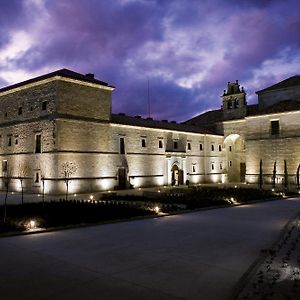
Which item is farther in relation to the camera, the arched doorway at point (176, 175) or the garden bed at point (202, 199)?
the arched doorway at point (176, 175)

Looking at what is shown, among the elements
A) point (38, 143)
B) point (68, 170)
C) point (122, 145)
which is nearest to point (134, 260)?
point (68, 170)

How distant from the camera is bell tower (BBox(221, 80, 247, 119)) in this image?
5006cm

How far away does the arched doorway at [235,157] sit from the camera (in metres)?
53.5

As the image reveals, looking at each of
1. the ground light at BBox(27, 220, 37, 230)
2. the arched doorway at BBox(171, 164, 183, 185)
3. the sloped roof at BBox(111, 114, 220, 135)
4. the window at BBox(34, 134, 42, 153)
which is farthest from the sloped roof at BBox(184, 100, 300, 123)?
the ground light at BBox(27, 220, 37, 230)

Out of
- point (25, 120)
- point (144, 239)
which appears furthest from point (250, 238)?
point (25, 120)

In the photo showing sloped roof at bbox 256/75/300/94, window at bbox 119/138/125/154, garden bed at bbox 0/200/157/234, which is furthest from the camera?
sloped roof at bbox 256/75/300/94

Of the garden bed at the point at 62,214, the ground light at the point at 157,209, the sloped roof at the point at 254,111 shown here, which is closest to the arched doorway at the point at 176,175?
the sloped roof at the point at 254,111

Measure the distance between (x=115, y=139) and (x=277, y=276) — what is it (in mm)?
30583

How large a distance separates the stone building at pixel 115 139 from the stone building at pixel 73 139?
96 millimetres

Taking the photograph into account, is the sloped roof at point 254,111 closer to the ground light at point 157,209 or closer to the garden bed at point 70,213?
the garden bed at point 70,213

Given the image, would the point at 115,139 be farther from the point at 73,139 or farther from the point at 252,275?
the point at 252,275

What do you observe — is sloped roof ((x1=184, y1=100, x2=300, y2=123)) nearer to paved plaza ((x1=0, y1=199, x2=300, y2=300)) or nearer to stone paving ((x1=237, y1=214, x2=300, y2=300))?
paved plaza ((x1=0, y1=199, x2=300, y2=300))

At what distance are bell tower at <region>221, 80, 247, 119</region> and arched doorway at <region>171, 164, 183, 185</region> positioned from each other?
12.9 metres

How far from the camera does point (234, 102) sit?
51125mm
